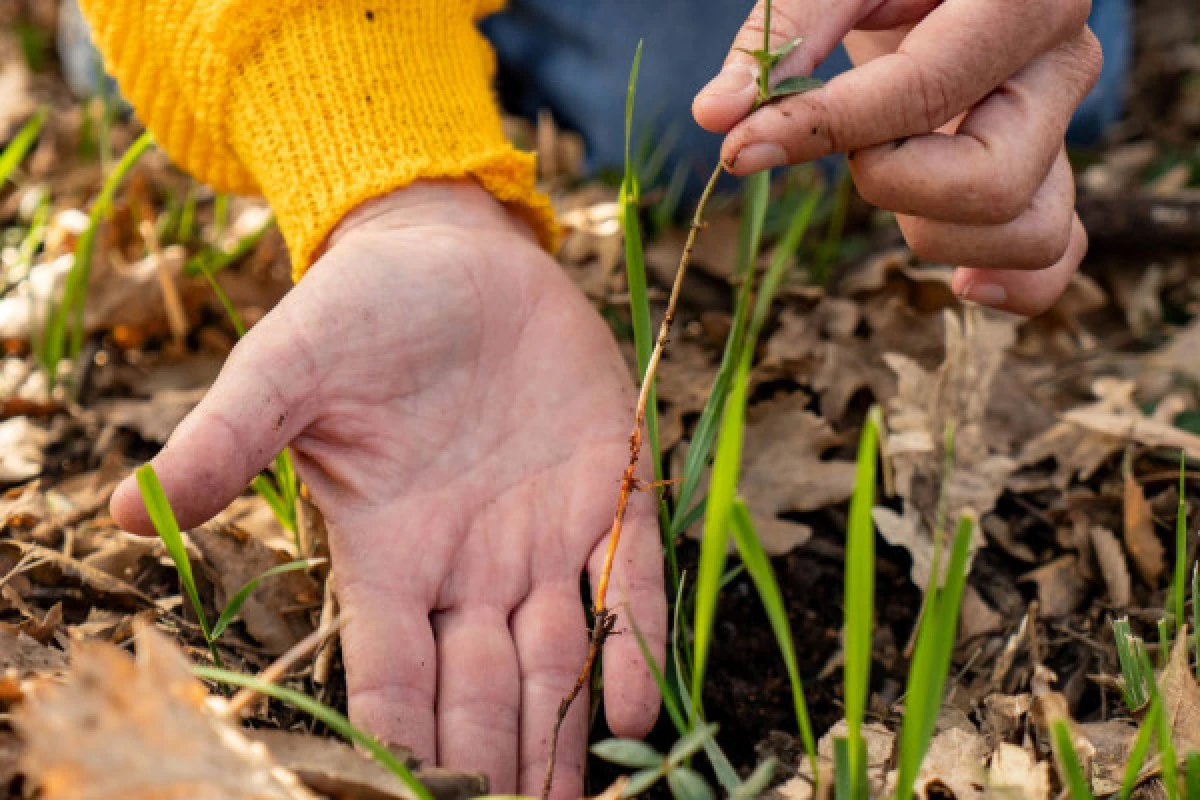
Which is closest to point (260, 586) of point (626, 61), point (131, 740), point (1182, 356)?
point (131, 740)

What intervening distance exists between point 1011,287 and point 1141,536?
41 centimetres

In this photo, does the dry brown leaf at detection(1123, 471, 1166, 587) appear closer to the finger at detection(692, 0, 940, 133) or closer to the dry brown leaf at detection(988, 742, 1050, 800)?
the dry brown leaf at detection(988, 742, 1050, 800)

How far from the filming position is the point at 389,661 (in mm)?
1202

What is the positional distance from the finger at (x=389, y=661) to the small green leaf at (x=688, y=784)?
1.22 feet

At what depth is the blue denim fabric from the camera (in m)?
2.80

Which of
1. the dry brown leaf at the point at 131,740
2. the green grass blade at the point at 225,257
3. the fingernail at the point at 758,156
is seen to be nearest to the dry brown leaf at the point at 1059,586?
the fingernail at the point at 758,156

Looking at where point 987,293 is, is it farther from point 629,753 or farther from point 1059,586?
point 629,753

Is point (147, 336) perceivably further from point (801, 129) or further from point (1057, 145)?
point (1057, 145)

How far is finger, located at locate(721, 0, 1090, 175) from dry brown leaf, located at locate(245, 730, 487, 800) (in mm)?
733

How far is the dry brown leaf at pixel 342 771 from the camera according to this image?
35.9 inches

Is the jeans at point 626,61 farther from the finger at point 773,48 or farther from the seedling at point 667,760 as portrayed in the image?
the seedling at point 667,760

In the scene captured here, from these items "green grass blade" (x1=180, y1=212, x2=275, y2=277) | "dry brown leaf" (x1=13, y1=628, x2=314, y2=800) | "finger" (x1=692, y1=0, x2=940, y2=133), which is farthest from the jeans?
"dry brown leaf" (x1=13, y1=628, x2=314, y2=800)

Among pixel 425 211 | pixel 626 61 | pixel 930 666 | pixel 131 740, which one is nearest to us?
pixel 131 740

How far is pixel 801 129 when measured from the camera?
1.16m
